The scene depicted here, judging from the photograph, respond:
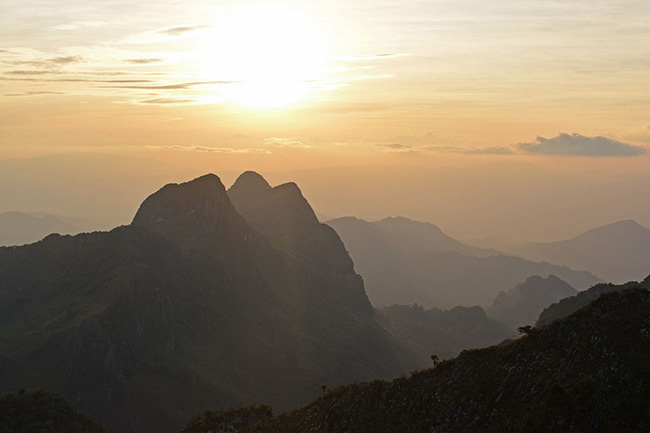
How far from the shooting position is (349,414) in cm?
9631

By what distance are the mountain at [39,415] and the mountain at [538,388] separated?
198ft

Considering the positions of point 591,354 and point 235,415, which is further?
point 235,415

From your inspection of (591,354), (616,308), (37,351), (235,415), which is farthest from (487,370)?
(37,351)

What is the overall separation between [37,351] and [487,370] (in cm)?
16704

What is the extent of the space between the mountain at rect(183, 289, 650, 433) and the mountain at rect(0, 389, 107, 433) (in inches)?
2370

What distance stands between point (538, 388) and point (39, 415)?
4161 inches

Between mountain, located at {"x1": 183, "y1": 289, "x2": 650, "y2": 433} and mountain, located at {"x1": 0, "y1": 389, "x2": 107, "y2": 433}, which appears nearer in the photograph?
mountain, located at {"x1": 183, "y1": 289, "x2": 650, "y2": 433}

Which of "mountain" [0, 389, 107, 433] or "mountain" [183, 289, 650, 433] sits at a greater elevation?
"mountain" [183, 289, 650, 433]

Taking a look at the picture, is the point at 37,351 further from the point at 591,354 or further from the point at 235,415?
the point at 591,354

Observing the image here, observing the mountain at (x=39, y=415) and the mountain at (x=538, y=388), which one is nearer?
the mountain at (x=538, y=388)

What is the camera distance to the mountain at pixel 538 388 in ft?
223

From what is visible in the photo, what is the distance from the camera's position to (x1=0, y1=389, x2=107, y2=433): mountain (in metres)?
125

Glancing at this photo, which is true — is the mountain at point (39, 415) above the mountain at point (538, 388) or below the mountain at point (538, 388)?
below

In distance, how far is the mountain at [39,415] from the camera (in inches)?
4926
